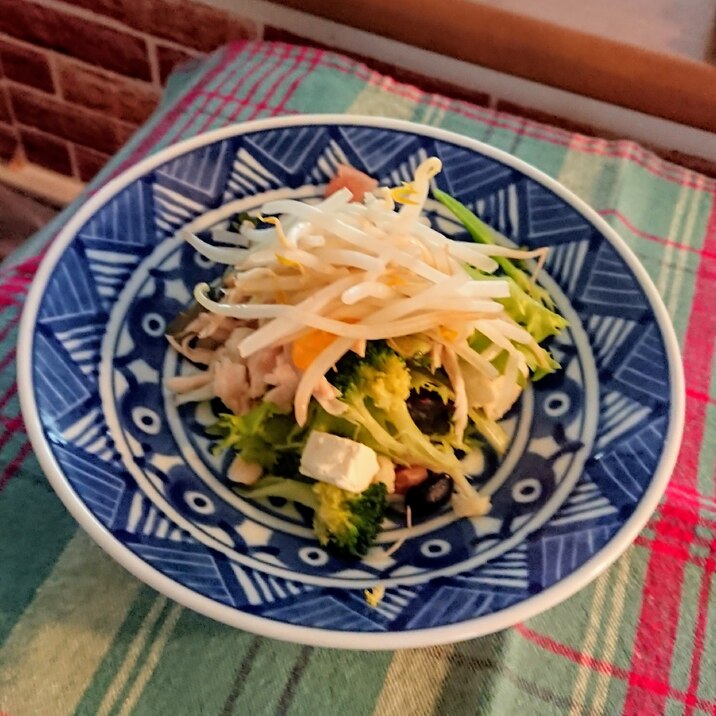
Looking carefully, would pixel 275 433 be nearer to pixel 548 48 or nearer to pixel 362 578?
pixel 362 578

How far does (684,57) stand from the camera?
126 cm

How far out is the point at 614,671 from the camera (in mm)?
719

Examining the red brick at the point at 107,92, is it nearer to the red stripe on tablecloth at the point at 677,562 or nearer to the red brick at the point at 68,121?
the red brick at the point at 68,121

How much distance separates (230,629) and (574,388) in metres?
0.42

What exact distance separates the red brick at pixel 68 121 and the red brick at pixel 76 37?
154mm

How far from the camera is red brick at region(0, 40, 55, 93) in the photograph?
6.11 feet

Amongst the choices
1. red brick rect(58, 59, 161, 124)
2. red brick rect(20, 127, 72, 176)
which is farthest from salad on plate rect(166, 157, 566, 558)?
red brick rect(20, 127, 72, 176)

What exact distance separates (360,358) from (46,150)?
168 centimetres

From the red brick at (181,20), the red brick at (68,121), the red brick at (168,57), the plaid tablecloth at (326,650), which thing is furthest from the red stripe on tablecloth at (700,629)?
the red brick at (68,121)

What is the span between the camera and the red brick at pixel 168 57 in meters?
1.68

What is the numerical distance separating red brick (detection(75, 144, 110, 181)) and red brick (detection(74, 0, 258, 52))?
1.32ft

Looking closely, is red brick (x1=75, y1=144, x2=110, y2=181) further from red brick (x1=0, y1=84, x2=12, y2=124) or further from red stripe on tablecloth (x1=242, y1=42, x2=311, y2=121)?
red stripe on tablecloth (x1=242, y1=42, x2=311, y2=121)

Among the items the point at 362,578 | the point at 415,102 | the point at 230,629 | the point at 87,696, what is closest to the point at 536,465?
the point at 362,578

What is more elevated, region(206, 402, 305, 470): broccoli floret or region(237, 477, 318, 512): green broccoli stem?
region(206, 402, 305, 470): broccoli floret
